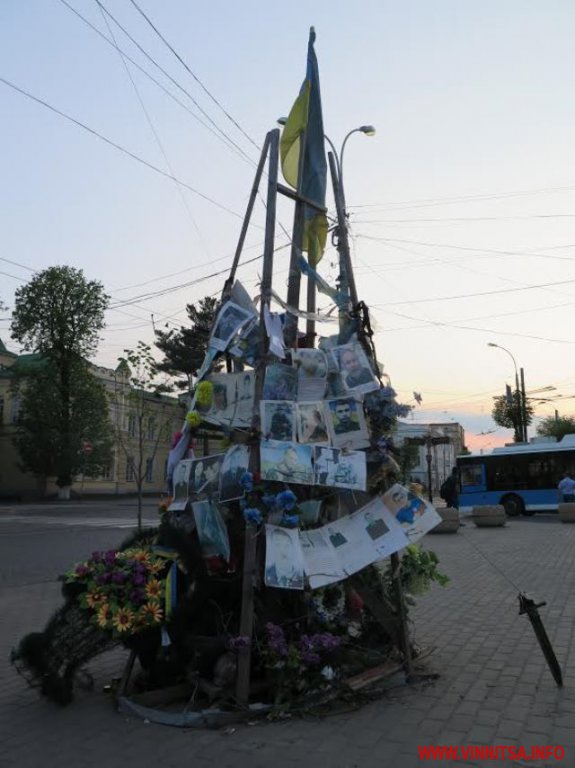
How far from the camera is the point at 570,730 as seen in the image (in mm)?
4121

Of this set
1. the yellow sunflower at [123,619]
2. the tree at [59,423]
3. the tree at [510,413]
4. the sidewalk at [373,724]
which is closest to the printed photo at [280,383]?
the yellow sunflower at [123,619]

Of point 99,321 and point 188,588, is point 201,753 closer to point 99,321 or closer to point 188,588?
point 188,588

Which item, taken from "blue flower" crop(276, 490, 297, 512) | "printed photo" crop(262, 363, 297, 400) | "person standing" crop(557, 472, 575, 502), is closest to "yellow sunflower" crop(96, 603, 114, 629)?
"blue flower" crop(276, 490, 297, 512)

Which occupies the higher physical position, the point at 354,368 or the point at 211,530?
the point at 354,368

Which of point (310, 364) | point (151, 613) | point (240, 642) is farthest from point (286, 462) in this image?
point (151, 613)

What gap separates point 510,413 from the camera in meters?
43.8

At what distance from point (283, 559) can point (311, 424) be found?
0.98m

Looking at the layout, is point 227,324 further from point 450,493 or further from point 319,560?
point 450,493

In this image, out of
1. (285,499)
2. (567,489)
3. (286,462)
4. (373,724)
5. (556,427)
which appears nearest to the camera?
(373,724)

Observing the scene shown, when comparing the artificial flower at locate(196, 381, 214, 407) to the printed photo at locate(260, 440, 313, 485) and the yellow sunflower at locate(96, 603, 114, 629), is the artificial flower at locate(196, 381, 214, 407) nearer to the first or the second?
the printed photo at locate(260, 440, 313, 485)

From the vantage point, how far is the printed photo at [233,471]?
471cm

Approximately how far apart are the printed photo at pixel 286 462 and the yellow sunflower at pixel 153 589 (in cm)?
100

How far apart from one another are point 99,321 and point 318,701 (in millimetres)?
46485

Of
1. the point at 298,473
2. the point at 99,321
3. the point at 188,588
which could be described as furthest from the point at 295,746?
the point at 99,321
